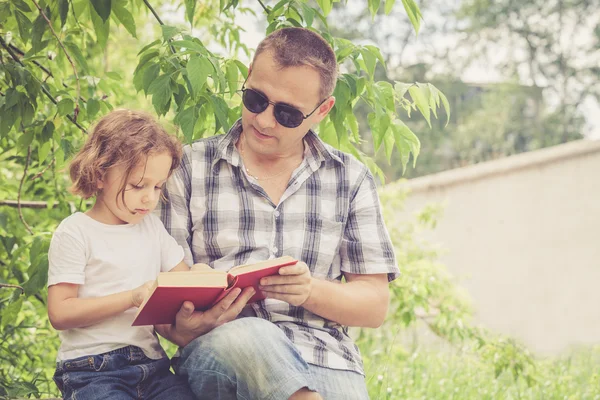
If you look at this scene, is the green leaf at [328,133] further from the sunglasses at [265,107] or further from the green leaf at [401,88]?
the sunglasses at [265,107]

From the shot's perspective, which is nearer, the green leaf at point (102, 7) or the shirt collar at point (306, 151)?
the green leaf at point (102, 7)

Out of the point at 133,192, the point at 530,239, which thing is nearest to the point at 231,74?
the point at 133,192

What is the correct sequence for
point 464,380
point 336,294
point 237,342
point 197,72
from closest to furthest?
1. point 237,342
2. point 197,72
3. point 336,294
4. point 464,380

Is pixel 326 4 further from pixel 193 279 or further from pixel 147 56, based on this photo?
pixel 193 279

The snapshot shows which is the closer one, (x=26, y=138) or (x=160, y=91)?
(x=160, y=91)

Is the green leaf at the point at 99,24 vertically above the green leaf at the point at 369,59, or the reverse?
the green leaf at the point at 99,24

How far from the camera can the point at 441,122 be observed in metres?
24.3

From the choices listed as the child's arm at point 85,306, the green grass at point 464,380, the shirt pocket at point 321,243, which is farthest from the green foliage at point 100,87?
the green grass at point 464,380

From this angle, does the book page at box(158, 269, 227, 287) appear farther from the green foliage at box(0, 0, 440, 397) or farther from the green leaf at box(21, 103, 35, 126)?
the green leaf at box(21, 103, 35, 126)

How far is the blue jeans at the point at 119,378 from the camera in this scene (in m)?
2.11

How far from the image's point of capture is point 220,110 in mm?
2543

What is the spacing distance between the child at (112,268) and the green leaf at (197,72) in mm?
182

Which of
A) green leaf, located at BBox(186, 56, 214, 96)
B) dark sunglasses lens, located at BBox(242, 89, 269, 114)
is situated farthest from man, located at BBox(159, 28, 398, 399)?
green leaf, located at BBox(186, 56, 214, 96)

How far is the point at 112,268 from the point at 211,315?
300mm
